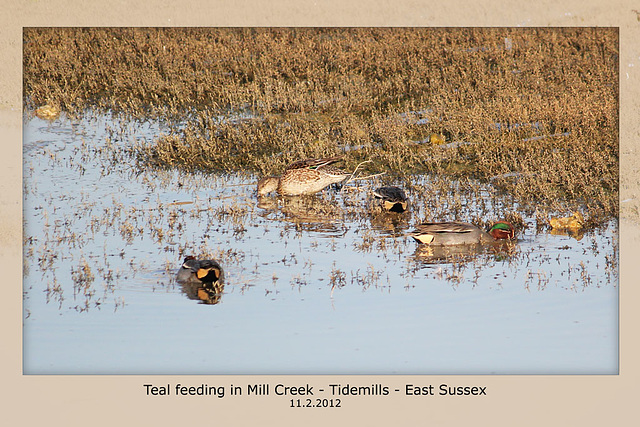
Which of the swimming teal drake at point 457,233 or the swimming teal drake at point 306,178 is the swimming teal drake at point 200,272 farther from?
the swimming teal drake at point 306,178

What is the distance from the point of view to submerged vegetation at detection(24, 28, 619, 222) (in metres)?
13.2

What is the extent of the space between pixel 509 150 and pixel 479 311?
6.20 meters

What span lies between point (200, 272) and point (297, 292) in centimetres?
97

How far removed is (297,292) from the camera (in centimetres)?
845

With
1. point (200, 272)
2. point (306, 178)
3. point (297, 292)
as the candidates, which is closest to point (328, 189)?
point (306, 178)

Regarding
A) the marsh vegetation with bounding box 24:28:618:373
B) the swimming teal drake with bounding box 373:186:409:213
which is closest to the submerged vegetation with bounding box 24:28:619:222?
the marsh vegetation with bounding box 24:28:618:373

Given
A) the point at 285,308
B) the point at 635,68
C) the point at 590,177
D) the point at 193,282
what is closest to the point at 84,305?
the point at 193,282

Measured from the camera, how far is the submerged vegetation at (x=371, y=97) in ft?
43.2

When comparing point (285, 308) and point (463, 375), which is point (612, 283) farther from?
point (285, 308)

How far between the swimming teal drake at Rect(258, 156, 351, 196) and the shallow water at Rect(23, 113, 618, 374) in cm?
19

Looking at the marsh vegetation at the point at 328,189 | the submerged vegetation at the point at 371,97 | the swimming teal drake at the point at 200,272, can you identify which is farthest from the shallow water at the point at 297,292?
the submerged vegetation at the point at 371,97

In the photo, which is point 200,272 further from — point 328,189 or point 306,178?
point 328,189

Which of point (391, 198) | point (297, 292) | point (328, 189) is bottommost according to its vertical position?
point (297, 292)

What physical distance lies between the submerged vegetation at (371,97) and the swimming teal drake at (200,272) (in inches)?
188
